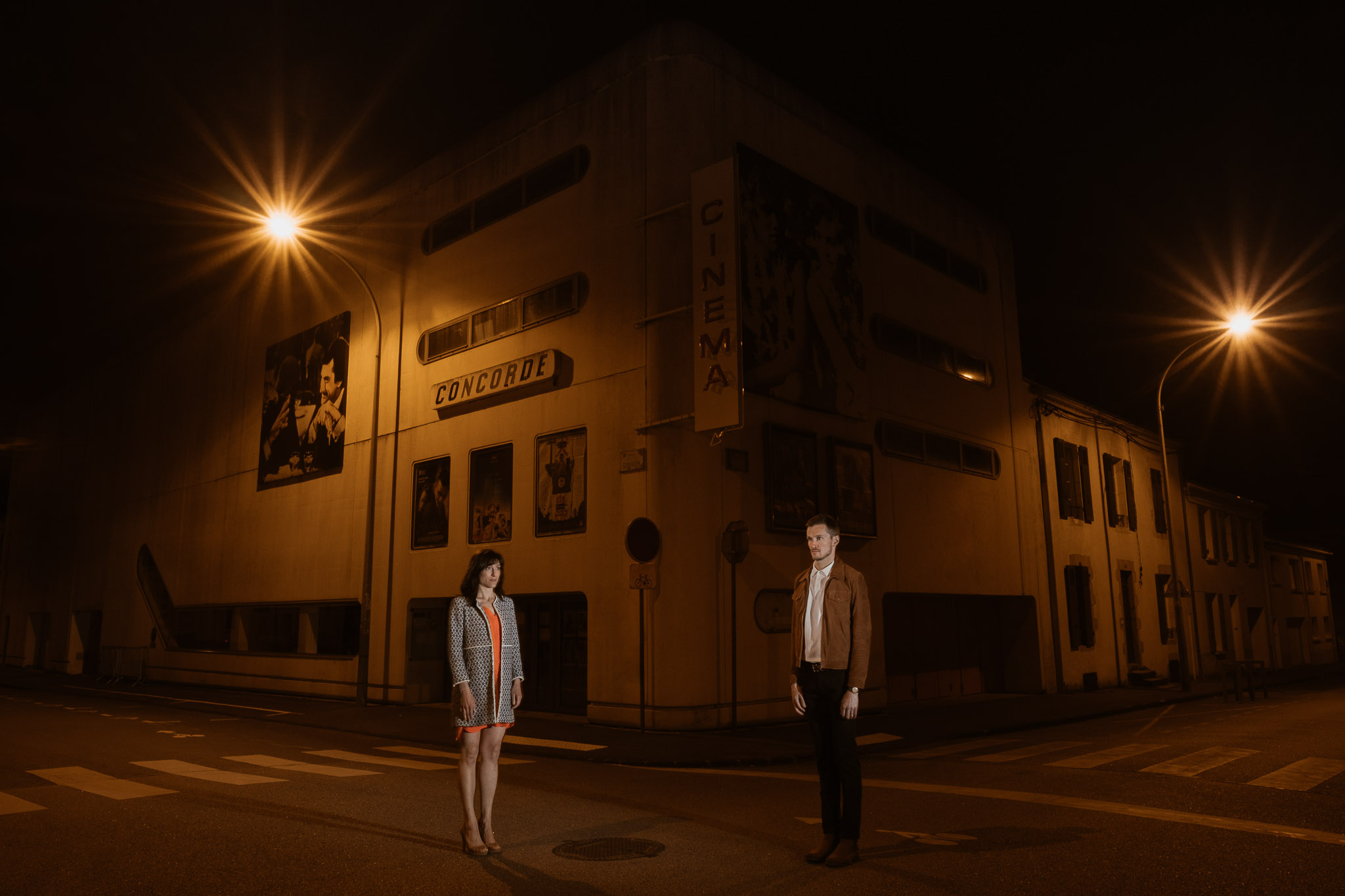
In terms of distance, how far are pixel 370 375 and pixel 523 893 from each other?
1865 cm

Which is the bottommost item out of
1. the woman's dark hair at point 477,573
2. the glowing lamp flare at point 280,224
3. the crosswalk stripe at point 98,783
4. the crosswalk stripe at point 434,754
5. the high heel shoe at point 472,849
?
the crosswalk stripe at point 434,754

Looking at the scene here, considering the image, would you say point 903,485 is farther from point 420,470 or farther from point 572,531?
point 420,470

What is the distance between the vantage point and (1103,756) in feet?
33.8

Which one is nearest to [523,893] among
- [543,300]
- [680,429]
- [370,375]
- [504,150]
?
[680,429]

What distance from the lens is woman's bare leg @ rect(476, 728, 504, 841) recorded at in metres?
5.80

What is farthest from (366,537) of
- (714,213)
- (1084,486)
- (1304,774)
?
(1084,486)

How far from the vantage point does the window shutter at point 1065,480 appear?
976 inches

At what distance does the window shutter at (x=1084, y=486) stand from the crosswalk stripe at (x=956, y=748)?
1474 centimetres

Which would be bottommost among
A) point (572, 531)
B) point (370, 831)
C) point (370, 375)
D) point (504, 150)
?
point (370, 831)

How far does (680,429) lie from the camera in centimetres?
1509

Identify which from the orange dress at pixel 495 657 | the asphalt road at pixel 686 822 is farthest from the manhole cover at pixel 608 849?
the orange dress at pixel 495 657

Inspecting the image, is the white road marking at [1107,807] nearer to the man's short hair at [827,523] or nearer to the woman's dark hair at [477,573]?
the man's short hair at [827,523]

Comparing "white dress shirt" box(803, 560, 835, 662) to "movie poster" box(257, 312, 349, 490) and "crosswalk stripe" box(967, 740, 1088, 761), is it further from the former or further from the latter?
"movie poster" box(257, 312, 349, 490)

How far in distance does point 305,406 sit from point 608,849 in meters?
20.9
